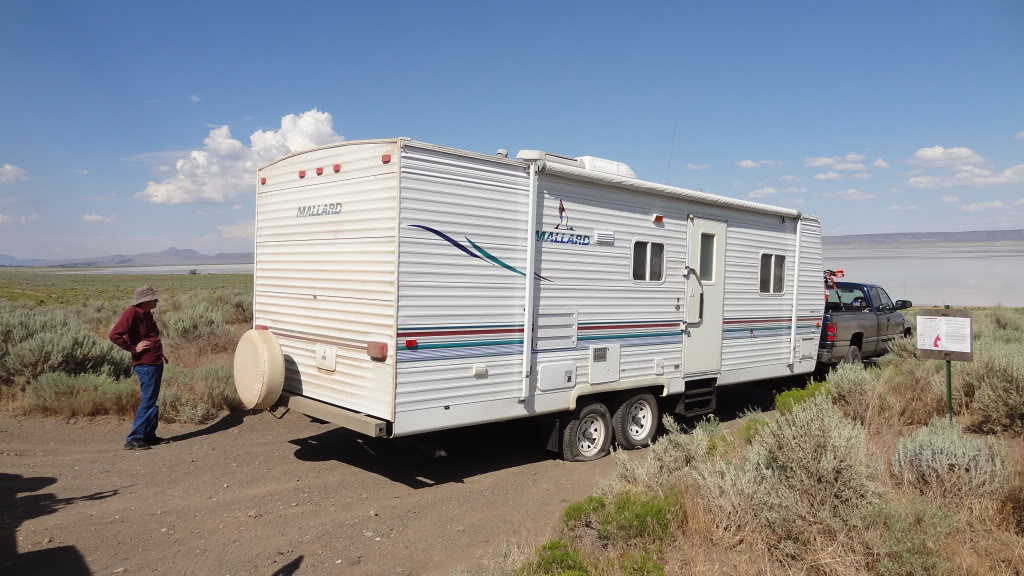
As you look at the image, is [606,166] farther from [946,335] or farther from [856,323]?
[856,323]

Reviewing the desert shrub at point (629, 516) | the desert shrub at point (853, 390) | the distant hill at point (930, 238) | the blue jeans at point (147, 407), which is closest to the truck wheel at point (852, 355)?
the desert shrub at point (853, 390)

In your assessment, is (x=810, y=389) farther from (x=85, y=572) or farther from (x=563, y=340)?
(x=85, y=572)

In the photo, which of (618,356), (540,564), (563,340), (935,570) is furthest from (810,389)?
(540,564)

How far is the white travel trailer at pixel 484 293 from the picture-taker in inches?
234

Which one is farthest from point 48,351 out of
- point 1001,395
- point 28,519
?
point 1001,395

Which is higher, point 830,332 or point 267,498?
point 830,332

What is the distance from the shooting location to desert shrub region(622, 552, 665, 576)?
13.1ft

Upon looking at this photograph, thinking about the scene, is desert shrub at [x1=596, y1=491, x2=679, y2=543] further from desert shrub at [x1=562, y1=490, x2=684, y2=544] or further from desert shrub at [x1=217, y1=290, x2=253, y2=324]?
desert shrub at [x1=217, y1=290, x2=253, y2=324]

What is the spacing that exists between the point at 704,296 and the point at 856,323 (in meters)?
4.50

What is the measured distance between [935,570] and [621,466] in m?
2.36

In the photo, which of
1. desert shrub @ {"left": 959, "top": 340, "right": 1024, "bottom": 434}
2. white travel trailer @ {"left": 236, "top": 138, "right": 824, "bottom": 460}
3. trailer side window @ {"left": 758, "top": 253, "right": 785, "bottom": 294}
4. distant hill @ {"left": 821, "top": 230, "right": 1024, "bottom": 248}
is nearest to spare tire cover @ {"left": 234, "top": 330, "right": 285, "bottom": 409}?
white travel trailer @ {"left": 236, "top": 138, "right": 824, "bottom": 460}

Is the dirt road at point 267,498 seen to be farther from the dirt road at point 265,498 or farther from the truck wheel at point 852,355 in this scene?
the truck wheel at point 852,355

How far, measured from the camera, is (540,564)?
4.13 metres

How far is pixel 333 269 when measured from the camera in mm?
6434
